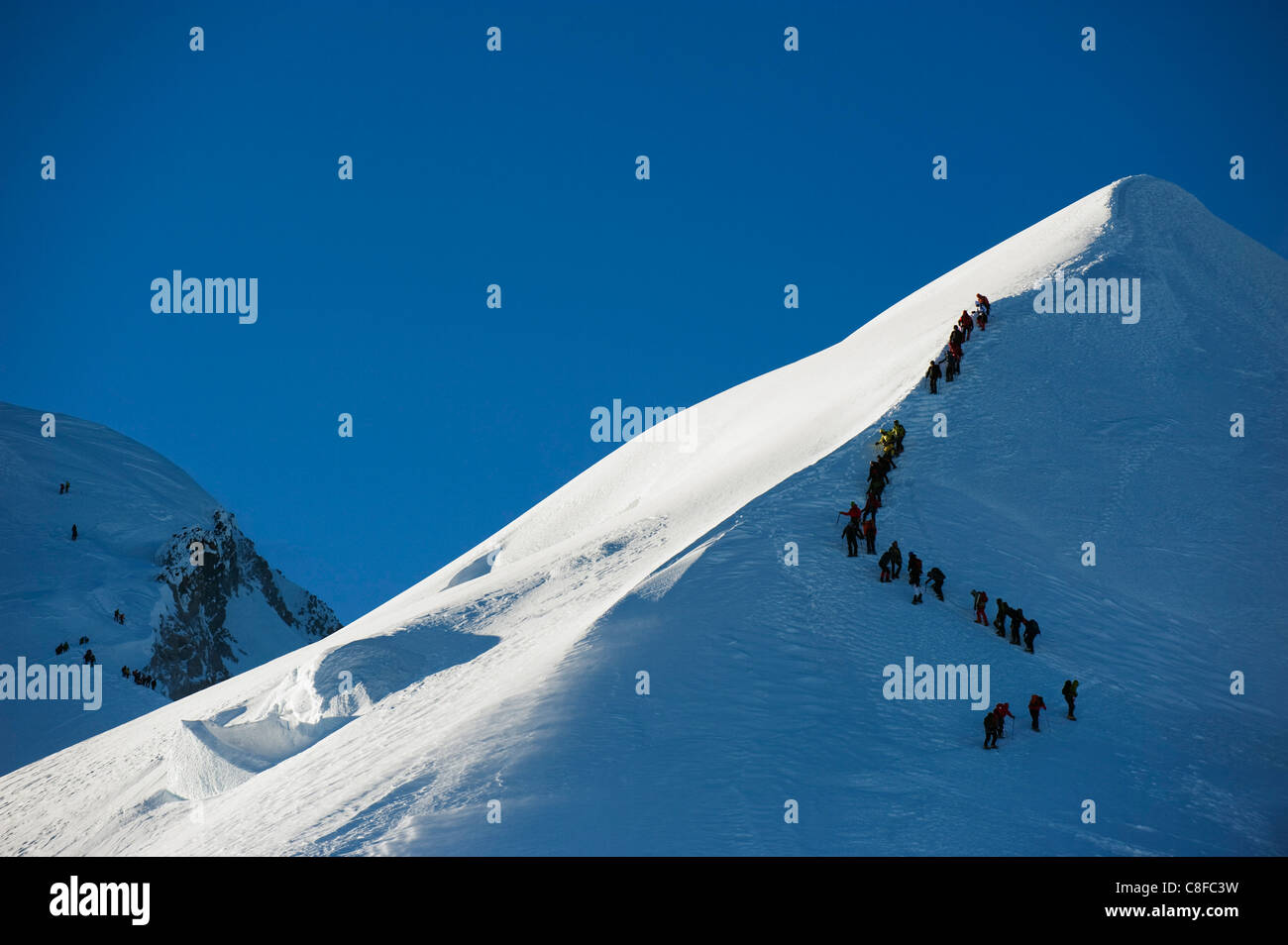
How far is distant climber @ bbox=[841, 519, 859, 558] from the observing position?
28.2m

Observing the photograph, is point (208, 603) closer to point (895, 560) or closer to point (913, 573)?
point (895, 560)

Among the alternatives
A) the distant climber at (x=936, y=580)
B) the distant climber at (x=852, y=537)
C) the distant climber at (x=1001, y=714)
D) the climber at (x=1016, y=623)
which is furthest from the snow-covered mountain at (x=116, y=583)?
the distant climber at (x=1001, y=714)

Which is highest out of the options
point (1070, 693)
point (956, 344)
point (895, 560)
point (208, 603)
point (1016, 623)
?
point (956, 344)

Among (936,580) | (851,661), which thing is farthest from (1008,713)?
(936,580)

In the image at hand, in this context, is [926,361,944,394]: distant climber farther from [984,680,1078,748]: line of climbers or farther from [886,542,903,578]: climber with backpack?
[984,680,1078,748]: line of climbers

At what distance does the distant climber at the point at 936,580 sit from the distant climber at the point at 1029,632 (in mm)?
2094

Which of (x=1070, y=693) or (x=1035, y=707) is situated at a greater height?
(x=1070, y=693)

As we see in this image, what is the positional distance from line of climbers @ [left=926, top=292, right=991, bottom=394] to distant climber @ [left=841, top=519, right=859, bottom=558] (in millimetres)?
9995

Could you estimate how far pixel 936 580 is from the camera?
26.9 meters

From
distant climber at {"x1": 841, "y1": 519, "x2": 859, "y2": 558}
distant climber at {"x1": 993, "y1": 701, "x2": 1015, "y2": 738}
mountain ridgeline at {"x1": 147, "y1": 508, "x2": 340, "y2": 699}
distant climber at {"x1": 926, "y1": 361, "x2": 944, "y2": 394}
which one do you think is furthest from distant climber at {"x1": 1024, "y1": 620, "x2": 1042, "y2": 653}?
mountain ridgeline at {"x1": 147, "y1": 508, "x2": 340, "y2": 699}

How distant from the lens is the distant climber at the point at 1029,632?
25.3 meters
